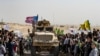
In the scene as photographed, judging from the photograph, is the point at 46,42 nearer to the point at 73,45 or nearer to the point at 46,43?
the point at 46,43

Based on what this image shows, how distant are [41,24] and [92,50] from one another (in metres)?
16.3

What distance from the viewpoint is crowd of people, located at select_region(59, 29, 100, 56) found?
1371 cm

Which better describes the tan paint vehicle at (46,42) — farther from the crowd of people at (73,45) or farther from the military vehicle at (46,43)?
the crowd of people at (73,45)

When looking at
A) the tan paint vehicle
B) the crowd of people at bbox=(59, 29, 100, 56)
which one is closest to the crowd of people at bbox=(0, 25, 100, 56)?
the crowd of people at bbox=(59, 29, 100, 56)

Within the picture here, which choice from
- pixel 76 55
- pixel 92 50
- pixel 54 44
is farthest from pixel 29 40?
pixel 92 50

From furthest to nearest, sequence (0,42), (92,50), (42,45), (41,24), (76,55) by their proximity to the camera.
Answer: (41,24) → (42,45) → (76,55) → (0,42) → (92,50)

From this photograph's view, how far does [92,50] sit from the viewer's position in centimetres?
1356

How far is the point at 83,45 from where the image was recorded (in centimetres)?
1898

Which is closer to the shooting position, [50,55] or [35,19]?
[50,55]

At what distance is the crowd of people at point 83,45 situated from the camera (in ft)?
45.0

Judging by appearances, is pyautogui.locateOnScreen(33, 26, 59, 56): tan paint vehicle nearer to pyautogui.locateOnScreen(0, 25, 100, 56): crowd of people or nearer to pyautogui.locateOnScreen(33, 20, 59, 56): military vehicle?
pyautogui.locateOnScreen(33, 20, 59, 56): military vehicle

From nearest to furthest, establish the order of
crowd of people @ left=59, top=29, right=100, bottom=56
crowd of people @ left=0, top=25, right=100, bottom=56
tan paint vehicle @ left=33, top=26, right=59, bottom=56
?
crowd of people @ left=59, top=29, right=100, bottom=56 → crowd of people @ left=0, top=25, right=100, bottom=56 → tan paint vehicle @ left=33, top=26, right=59, bottom=56

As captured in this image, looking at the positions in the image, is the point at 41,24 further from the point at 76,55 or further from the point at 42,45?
the point at 76,55

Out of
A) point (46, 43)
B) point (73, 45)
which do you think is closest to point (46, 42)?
point (46, 43)
